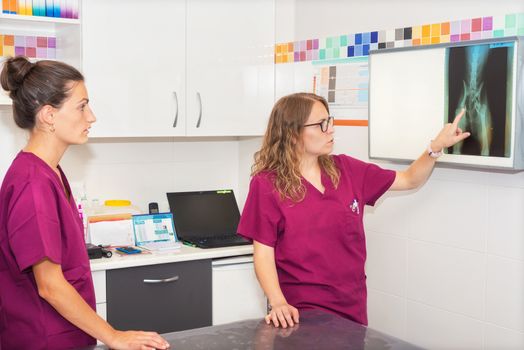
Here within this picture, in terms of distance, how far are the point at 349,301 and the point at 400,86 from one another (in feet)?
2.79

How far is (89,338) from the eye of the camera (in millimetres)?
1894

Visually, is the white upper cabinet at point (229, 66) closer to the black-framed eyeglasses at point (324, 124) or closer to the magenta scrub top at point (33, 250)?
the black-framed eyeglasses at point (324, 124)

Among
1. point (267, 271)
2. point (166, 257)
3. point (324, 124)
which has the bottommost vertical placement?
point (166, 257)

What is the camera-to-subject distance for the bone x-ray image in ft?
7.36

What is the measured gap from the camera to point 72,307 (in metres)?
1.69

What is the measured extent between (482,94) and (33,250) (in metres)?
1.48

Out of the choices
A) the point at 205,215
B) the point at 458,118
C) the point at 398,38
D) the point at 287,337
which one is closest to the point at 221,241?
the point at 205,215

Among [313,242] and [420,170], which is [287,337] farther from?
[420,170]

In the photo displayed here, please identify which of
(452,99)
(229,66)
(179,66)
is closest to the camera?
(452,99)

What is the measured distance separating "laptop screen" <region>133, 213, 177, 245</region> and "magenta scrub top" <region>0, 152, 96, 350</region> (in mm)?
1327

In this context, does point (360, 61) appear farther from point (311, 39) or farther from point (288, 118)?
point (288, 118)

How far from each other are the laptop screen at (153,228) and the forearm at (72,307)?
1497mm

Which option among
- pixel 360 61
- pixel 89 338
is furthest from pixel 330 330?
pixel 360 61

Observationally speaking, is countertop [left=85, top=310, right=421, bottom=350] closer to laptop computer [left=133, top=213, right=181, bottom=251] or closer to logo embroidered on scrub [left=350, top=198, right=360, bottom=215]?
logo embroidered on scrub [left=350, top=198, right=360, bottom=215]
